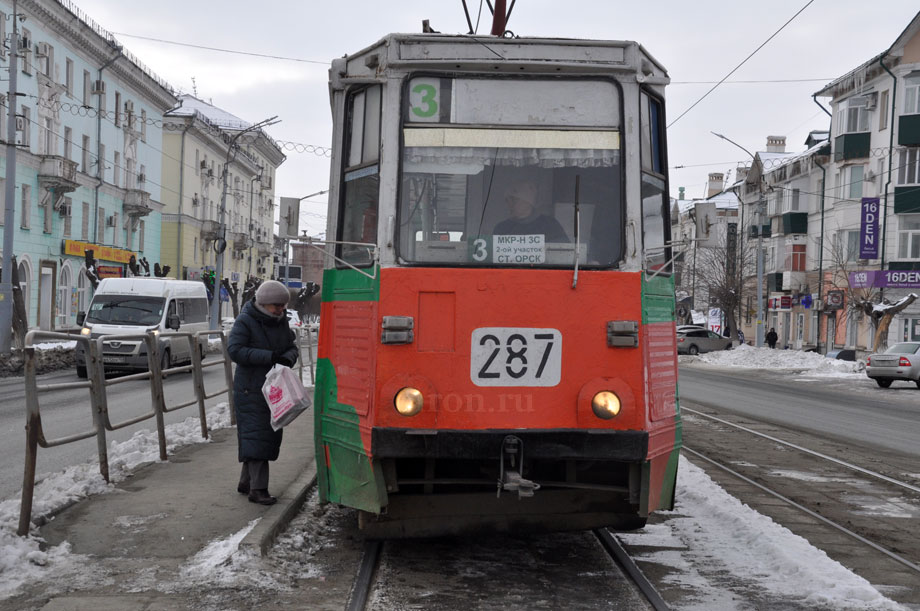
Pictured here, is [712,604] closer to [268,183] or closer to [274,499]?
[274,499]

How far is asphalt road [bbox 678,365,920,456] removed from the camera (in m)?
16.2

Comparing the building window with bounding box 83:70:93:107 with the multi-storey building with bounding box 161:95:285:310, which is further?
the multi-storey building with bounding box 161:95:285:310

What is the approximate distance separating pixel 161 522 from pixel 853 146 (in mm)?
48062

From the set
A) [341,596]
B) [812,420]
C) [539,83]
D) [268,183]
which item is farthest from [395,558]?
[268,183]

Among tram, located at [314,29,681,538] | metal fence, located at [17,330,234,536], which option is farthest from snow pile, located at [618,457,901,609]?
metal fence, located at [17,330,234,536]

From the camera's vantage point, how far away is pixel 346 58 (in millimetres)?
6434

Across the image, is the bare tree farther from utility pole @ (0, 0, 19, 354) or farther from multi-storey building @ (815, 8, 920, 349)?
utility pole @ (0, 0, 19, 354)

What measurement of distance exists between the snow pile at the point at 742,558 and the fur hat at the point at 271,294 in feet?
9.53

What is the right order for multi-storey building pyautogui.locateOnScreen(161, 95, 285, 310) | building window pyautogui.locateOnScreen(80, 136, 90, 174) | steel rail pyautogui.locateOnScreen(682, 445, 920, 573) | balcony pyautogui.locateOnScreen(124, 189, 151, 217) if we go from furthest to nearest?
multi-storey building pyautogui.locateOnScreen(161, 95, 285, 310), balcony pyautogui.locateOnScreen(124, 189, 151, 217), building window pyautogui.locateOnScreen(80, 136, 90, 174), steel rail pyautogui.locateOnScreen(682, 445, 920, 573)

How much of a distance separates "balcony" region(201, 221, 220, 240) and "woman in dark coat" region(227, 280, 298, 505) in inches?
2531

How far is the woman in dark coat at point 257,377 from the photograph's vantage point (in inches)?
296

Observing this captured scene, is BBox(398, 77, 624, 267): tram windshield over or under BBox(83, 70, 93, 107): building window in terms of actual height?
under

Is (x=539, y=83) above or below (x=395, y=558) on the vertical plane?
above

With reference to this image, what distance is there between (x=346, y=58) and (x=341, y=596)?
314cm
